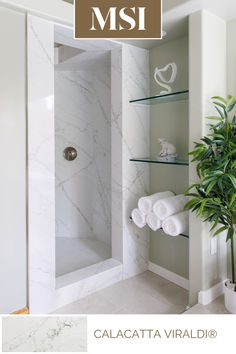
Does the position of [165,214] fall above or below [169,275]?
above

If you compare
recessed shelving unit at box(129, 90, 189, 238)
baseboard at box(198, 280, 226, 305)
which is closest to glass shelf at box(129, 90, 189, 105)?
recessed shelving unit at box(129, 90, 189, 238)

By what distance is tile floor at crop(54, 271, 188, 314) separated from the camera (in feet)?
6.45

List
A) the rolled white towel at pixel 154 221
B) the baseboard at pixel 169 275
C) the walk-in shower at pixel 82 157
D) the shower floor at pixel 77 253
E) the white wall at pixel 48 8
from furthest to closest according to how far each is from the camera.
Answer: the walk-in shower at pixel 82 157 < the shower floor at pixel 77 253 < the baseboard at pixel 169 275 < the rolled white towel at pixel 154 221 < the white wall at pixel 48 8

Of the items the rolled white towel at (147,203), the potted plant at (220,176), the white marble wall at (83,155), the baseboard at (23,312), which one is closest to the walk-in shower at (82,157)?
the white marble wall at (83,155)

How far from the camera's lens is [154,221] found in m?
2.03

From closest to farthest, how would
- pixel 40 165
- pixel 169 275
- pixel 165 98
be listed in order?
pixel 40 165 < pixel 165 98 < pixel 169 275

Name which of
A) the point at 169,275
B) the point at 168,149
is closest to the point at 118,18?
the point at 168,149

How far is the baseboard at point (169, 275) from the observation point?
2.25 metres

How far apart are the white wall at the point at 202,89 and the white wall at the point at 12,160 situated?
107 cm

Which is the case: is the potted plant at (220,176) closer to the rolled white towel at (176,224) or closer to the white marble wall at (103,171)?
the rolled white towel at (176,224)

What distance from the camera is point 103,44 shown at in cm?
221

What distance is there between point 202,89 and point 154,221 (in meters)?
0.93

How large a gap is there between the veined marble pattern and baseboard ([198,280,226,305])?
0.76 m

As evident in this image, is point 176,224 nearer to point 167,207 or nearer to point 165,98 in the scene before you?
point 167,207
